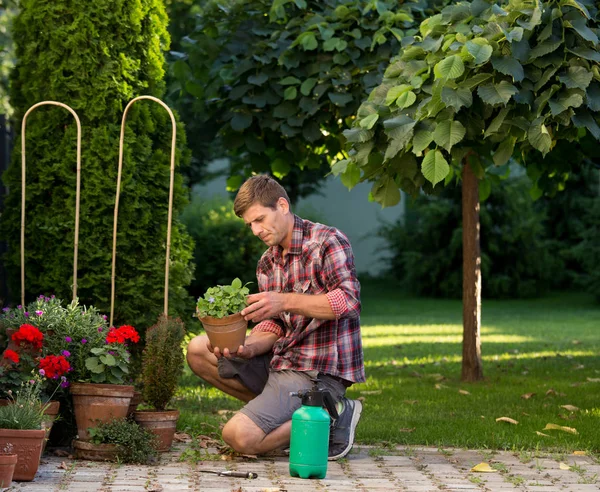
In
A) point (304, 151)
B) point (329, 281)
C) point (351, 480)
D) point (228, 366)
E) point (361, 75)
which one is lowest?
point (351, 480)

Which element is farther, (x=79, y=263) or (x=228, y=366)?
(x=79, y=263)

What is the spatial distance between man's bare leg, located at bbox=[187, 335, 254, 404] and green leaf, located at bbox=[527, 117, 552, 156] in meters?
1.90

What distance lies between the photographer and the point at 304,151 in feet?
25.7

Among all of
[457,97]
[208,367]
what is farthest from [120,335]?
[457,97]

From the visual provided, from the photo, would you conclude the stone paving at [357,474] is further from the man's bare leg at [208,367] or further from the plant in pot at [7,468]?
the man's bare leg at [208,367]

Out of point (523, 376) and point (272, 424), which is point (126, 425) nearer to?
point (272, 424)

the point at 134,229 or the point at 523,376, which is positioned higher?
the point at 134,229

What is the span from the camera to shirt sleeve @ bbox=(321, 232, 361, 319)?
4281 millimetres

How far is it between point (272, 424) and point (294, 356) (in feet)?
1.11

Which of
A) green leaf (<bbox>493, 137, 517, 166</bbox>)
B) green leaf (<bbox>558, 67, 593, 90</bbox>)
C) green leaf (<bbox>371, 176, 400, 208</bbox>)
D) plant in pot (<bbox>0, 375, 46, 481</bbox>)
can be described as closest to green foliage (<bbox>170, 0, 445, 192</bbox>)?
green leaf (<bbox>371, 176, 400, 208</bbox>)

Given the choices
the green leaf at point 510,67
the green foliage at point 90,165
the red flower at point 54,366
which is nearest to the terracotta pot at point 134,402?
the red flower at point 54,366

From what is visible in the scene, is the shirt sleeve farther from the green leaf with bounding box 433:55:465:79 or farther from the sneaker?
the green leaf with bounding box 433:55:465:79

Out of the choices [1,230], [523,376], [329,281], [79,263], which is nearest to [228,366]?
[329,281]

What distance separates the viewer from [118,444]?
14.3 ft
